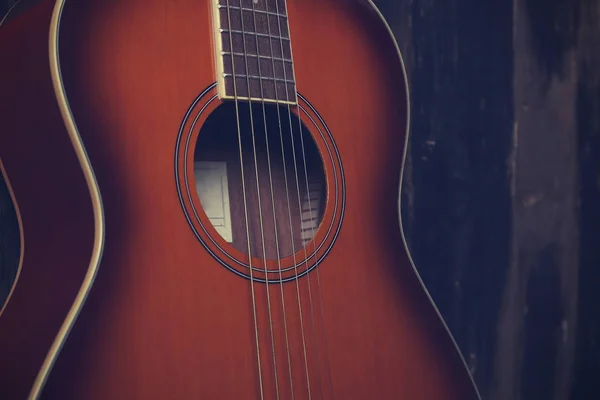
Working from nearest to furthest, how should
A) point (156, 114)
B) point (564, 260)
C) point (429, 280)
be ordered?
point (156, 114) → point (429, 280) → point (564, 260)

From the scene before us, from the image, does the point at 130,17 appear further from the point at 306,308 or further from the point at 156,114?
the point at 306,308

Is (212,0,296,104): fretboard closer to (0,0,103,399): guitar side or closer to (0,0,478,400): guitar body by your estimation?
(0,0,478,400): guitar body

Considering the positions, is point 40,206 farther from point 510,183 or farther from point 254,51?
point 510,183

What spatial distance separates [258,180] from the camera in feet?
3.15

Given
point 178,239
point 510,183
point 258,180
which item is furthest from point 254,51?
point 510,183

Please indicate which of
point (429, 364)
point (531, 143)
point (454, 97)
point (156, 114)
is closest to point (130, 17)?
point (156, 114)

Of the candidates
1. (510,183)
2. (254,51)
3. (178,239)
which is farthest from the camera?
(510,183)

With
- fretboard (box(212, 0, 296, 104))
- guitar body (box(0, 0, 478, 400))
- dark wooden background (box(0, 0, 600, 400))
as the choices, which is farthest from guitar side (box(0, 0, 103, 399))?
dark wooden background (box(0, 0, 600, 400))

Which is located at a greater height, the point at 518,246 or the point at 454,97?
the point at 454,97

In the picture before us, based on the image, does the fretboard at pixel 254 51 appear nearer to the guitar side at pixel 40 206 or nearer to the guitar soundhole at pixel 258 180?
the guitar soundhole at pixel 258 180

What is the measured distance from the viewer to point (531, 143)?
1381mm

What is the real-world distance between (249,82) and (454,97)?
0.59 m

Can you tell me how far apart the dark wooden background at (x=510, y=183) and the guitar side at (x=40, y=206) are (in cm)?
69

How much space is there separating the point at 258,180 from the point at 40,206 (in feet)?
0.95
